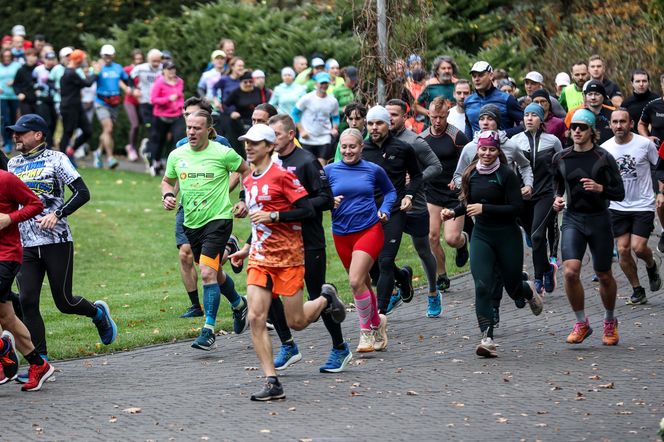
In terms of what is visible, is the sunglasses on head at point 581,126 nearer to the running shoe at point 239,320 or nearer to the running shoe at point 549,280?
the running shoe at point 549,280

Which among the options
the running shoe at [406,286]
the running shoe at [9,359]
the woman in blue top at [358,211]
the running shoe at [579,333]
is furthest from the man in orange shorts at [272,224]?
the running shoe at [406,286]

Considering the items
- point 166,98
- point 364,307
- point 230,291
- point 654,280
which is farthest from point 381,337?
point 166,98

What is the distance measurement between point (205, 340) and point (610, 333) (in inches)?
140

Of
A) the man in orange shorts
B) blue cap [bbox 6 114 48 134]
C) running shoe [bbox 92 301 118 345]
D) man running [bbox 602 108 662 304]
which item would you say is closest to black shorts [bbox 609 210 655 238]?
man running [bbox 602 108 662 304]

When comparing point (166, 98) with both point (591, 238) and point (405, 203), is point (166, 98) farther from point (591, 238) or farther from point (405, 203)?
point (591, 238)

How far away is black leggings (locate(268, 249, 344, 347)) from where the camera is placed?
10.9 m

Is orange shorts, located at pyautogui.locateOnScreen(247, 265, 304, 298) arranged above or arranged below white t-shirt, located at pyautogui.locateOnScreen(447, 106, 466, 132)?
below

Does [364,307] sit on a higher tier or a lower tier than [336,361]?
higher

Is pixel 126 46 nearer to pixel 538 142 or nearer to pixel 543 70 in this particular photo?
pixel 543 70

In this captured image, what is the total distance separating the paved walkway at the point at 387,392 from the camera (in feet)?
29.2

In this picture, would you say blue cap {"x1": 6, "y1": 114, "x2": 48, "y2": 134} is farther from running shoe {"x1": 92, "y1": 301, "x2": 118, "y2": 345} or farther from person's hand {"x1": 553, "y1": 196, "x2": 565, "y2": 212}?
person's hand {"x1": 553, "y1": 196, "x2": 565, "y2": 212}

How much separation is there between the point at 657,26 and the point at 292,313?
1582cm

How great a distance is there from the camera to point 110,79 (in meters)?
27.5

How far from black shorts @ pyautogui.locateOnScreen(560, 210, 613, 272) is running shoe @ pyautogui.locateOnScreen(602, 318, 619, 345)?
52 centimetres
